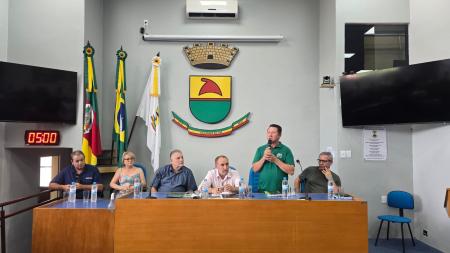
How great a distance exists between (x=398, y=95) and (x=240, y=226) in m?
2.48

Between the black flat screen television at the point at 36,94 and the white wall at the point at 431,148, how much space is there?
412 centimetres

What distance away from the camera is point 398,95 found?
3781 mm

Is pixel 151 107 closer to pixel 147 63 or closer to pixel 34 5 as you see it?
pixel 147 63

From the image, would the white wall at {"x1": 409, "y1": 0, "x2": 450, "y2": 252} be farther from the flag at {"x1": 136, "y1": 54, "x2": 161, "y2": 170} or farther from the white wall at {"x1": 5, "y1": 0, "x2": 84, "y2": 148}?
the white wall at {"x1": 5, "y1": 0, "x2": 84, "y2": 148}

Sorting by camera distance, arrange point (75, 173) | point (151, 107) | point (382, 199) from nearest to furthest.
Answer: point (75, 173), point (382, 199), point (151, 107)

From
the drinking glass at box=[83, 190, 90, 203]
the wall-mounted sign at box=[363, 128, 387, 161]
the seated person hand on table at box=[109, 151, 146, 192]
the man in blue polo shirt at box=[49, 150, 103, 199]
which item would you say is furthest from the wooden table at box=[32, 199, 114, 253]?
the wall-mounted sign at box=[363, 128, 387, 161]

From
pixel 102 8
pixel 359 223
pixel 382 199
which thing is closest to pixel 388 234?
pixel 382 199

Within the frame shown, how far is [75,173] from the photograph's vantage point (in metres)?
3.45

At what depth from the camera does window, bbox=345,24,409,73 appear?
166 inches

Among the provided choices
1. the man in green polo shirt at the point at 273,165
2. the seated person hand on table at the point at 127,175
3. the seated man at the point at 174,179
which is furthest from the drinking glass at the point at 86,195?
the man in green polo shirt at the point at 273,165

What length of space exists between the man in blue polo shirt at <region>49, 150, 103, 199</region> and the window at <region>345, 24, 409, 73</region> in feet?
11.1

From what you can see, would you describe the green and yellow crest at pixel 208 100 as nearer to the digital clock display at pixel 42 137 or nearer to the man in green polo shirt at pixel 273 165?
the man in green polo shirt at pixel 273 165

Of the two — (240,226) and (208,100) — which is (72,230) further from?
(208,100)

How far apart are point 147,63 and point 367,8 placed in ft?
9.72
